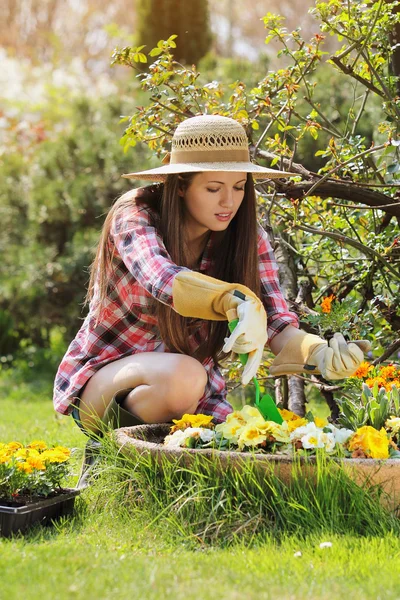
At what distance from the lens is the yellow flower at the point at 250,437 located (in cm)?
229

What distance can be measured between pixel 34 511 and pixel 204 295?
704mm

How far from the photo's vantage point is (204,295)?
236cm

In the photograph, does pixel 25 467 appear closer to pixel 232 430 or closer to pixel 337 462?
pixel 232 430

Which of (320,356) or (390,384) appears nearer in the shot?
(320,356)

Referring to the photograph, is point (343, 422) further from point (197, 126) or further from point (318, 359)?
point (197, 126)

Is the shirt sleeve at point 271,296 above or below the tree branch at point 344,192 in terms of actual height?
below

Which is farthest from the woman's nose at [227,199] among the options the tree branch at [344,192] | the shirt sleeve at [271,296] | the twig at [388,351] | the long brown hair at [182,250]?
the twig at [388,351]

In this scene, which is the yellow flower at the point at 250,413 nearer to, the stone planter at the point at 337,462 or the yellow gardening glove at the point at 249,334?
the yellow gardening glove at the point at 249,334

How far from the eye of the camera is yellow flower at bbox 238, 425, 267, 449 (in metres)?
2.29

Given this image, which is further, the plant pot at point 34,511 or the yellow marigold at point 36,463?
the yellow marigold at point 36,463

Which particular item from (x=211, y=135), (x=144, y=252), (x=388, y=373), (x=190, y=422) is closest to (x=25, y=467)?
(x=190, y=422)

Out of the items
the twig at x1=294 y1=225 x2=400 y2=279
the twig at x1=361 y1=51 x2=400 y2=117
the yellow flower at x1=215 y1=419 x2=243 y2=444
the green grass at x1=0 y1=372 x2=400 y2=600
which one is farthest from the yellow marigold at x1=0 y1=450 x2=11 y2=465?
the twig at x1=361 y1=51 x2=400 y2=117

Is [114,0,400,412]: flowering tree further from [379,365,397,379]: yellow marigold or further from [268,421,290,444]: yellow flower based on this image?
[268,421,290,444]: yellow flower

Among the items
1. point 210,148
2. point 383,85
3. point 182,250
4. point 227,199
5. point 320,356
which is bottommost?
point 320,356
